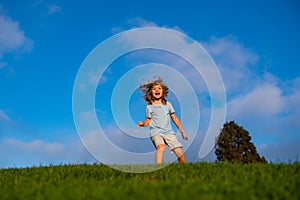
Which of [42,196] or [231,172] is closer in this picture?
[42,196]

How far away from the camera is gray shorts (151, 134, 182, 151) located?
11.7m

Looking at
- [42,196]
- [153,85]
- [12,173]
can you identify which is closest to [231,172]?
[42,196]

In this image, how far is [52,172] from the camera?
923cm

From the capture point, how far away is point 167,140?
11781 millimetres

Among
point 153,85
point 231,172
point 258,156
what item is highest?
point 258,156

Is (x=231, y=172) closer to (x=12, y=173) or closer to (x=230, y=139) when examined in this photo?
(x=12, y=173)

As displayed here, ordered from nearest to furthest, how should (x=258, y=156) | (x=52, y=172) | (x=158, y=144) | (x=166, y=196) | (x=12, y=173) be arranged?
(x=166, y=196), (x=52, y=172), (x=12, y=173), (x=158, y=144), (x=258, y=156)

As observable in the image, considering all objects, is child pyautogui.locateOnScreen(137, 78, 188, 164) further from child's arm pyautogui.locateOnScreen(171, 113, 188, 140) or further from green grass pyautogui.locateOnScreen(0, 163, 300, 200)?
green grass pyautogui.locateOnScreen(0, 163, 300, 200)

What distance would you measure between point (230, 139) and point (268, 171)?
19.6 metres

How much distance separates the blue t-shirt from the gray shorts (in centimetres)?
14

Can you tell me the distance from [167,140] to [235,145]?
54.8 feet

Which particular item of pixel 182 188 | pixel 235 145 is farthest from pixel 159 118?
pixel 235 145

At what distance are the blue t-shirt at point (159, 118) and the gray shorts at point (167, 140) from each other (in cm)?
14

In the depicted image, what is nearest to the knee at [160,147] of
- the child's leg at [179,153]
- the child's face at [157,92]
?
the child's leg at [179,153]
